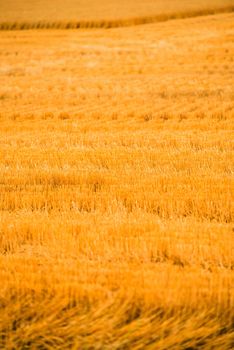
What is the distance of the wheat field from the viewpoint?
12.1 feet

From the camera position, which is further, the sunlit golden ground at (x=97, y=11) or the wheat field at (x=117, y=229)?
the sunlit golden ground at (x=97, y=11)

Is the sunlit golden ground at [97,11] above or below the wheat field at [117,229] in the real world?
below

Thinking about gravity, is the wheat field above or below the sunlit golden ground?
above

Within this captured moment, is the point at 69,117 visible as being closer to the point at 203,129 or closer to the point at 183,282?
the point at 203,129

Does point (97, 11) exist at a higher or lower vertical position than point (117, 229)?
lower

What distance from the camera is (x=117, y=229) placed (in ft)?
16.5

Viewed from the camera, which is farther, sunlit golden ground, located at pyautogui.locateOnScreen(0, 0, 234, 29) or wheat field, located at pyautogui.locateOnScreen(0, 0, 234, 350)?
sunlit golden ground, located at pyautogui.locateOnScreen(0, 0, 234, 29)

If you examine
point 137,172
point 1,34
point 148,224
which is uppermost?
point 148,224

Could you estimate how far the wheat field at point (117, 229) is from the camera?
3.67 m

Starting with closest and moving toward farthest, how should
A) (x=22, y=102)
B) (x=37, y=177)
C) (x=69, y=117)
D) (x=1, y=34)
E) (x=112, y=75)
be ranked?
1. (x=37, y=177)
2. (x=69, y=117)
3. (x=22, y=102)
4. (x=112, y=75)
5. (x=1, y=34)

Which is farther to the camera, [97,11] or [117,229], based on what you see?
[97,11]

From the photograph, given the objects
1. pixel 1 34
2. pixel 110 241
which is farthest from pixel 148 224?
pixel 1 34

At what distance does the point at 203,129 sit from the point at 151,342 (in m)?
8.92

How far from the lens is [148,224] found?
5203mm
